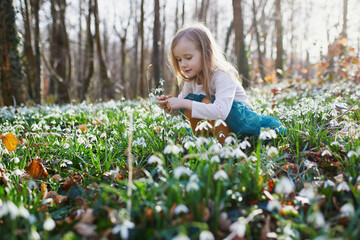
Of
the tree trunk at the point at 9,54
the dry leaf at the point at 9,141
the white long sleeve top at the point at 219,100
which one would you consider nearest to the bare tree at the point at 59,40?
the tree trunk at the point at 9,54

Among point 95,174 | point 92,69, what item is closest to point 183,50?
point 95,174

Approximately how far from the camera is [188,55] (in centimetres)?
256

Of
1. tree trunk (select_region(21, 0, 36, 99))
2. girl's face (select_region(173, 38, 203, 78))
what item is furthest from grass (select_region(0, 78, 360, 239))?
tree trunk (select_region(21, 0, 36, 99))

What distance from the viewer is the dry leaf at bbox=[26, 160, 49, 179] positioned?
2.14 m

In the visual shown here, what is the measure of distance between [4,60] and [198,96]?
18.1 feet

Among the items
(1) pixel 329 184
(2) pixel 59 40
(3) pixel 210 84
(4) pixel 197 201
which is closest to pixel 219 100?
(3) pixel 210 84

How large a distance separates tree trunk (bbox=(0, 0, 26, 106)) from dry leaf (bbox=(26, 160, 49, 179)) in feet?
15.0

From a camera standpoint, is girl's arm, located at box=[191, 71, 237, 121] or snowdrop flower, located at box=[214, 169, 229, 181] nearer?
snowdrop flower, located at box=[214, 169, 229, 181]

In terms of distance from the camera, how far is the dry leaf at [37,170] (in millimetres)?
2145

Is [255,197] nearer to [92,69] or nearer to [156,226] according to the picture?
[156,226]

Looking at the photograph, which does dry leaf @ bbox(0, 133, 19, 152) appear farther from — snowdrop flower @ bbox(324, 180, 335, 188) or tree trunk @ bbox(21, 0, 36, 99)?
tree trunk @ bbox(21, 0, 36, 99)

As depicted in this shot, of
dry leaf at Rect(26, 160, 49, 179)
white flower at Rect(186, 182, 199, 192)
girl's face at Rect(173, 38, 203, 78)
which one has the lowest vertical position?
dry leaf at Rect(26, 160, 49, 179)

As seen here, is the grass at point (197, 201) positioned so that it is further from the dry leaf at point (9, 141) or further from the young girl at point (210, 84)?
the young girl at point (210, 84)

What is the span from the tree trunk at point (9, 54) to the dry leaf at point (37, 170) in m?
4.58
